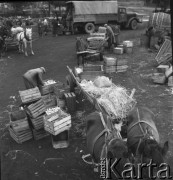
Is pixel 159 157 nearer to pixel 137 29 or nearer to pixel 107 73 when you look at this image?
pixel 107 73

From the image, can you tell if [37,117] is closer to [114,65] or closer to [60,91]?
[60,91]

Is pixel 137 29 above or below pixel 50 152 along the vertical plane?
above

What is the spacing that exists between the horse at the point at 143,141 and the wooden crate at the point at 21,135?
9.33ft

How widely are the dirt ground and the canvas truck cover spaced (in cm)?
554

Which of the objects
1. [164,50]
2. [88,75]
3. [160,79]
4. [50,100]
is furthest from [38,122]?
[164,50]

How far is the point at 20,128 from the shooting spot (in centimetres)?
638

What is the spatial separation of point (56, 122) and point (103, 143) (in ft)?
4.88

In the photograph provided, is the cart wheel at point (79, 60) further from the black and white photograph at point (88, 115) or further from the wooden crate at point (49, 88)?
the wooden crate at point (49, 88)

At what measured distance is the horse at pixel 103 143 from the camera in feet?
Answer: 13.5

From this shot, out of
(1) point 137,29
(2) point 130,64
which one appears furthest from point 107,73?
(1) point 137,29

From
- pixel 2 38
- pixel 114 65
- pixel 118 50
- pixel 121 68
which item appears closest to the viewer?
pixel 114 65

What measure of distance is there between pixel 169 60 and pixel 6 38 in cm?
1201

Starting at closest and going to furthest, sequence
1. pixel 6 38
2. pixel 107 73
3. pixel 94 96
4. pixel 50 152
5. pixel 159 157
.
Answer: pixel 159 157 → pixel 50 152 → pixel 94 96 → pixel 107 73 → pixel 6 38

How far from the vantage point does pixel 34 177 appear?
17.3 ft
